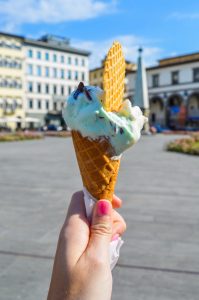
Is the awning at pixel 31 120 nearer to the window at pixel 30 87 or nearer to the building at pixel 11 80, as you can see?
the building at pixel 11 80

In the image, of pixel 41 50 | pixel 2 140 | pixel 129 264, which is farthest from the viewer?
pixel 41 50

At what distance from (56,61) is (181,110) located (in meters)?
27.4

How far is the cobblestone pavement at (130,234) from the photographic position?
3645mm

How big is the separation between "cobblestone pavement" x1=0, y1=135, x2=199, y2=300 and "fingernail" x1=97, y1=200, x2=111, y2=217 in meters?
1.70

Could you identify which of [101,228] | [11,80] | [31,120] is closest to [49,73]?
[11,80]

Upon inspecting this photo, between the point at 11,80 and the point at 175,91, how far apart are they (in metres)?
27.9

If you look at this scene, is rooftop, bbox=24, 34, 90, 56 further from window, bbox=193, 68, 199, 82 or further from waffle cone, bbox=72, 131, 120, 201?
waffle cone, bbox=72, 131, 120, 201

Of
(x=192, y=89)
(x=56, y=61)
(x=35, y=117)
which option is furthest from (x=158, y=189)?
(x=56, y=61)

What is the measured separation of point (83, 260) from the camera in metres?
1.81

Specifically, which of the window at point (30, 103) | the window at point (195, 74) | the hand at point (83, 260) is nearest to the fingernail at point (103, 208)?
the hand at point (83, 260)

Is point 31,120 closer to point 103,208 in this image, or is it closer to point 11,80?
point 11,80

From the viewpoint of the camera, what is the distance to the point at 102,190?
227 centimetres

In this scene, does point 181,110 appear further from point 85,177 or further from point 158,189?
point 85,177

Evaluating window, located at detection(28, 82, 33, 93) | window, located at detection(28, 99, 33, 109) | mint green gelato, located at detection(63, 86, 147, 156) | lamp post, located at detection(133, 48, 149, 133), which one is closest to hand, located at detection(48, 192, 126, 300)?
mint green gelato, located at detection(63, 86, 147, 156)
